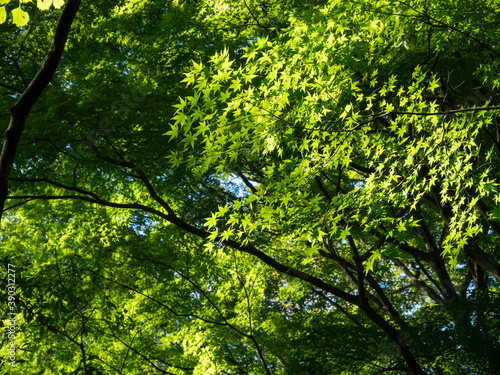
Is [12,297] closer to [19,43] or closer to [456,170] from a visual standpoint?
[456,170]

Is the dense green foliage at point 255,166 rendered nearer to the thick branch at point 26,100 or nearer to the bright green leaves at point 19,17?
the thick branch at point 26,100

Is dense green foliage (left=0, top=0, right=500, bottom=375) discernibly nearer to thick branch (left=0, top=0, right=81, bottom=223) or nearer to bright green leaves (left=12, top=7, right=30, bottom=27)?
thick branch (left=0, top=0, right=81, bottom=223)

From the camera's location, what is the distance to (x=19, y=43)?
6504 mm

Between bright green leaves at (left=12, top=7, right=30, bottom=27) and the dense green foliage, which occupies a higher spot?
the dense green foliage

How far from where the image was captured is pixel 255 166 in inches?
340

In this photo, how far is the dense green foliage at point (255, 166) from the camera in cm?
385

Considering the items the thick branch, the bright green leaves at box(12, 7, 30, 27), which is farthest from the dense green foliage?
the bright green leaves at box(12, 7, 30, 27)

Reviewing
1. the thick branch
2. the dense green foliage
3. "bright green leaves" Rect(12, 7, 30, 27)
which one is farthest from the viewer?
the dense green foliage

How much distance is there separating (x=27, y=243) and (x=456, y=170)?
32.8 feet

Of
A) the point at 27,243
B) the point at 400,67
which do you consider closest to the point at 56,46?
the point at 400,67

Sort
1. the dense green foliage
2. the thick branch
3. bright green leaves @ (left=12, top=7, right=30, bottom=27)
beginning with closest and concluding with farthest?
1. bright green leaves @ (left=12, top=7, right=30, bottom=27)
2. the thick branch
3. the dense green foliage

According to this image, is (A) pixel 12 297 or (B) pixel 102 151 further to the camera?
(B) pixel 102 151

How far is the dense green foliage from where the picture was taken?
385 centimetres

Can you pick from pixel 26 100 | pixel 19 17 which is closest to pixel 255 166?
pixel 26 100
